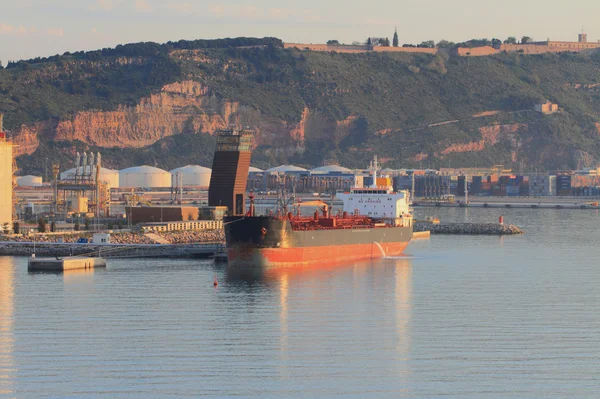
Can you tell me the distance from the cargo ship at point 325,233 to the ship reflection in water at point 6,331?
465 inches

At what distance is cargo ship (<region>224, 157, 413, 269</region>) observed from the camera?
7112 cm

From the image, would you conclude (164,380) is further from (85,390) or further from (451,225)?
(451,225)

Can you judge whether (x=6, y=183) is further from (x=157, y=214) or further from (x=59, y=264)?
(x=59, y=264)

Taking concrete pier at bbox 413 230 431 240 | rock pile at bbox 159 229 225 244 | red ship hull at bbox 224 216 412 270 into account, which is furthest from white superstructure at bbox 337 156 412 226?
concrete pier at bbox 413 230 431 240

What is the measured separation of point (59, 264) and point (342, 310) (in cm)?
2101

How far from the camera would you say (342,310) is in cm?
5397

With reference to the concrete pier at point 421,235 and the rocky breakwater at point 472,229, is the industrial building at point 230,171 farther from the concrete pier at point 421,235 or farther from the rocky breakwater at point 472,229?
the rocky breakwater at point 472,229

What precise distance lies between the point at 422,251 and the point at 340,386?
5061 centimetres

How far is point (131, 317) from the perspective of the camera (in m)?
51.4

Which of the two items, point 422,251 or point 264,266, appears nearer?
point 264,266

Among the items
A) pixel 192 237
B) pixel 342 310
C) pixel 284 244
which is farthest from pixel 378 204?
pixel 342 310

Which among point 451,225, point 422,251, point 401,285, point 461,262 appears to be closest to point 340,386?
point 401,285

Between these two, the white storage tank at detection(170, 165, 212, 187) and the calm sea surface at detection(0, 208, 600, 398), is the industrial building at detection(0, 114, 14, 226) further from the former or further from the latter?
the white storage tank at detection(170, 165, 212, 187)

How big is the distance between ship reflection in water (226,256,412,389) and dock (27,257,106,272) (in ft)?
24.0
